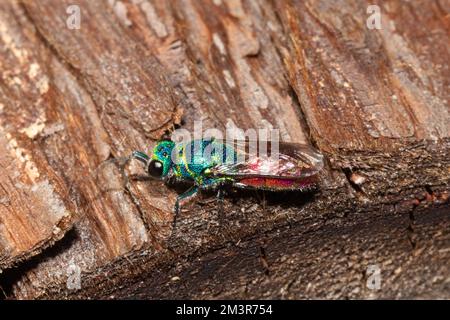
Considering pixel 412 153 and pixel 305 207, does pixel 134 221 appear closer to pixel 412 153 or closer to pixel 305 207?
pixel 305 207

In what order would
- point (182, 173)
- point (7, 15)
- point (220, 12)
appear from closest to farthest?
1. point (7, 15)
2. point (220, 12)
3. point (182, 173)

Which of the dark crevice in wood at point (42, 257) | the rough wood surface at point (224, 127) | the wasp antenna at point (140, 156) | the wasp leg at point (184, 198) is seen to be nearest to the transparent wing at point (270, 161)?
the rough wood surface at point (224, 127)

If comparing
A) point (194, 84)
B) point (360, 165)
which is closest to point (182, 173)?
point (194, 84)

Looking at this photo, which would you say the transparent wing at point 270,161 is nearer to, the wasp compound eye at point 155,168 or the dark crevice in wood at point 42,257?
the wasp compound eye at point 155,168

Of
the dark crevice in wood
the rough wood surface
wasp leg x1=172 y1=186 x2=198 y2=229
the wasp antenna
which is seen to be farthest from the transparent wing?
the dark crevice in wood

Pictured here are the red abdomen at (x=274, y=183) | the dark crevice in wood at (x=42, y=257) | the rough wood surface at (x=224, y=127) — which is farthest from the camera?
the red abdomen at (x=274, y=183)

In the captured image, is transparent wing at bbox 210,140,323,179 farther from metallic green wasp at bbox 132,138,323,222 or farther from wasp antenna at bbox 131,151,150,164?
wasp antenna at bbox 131,151,150,164

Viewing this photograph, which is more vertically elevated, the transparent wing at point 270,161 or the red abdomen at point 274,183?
the transparent wing at point 270,161
